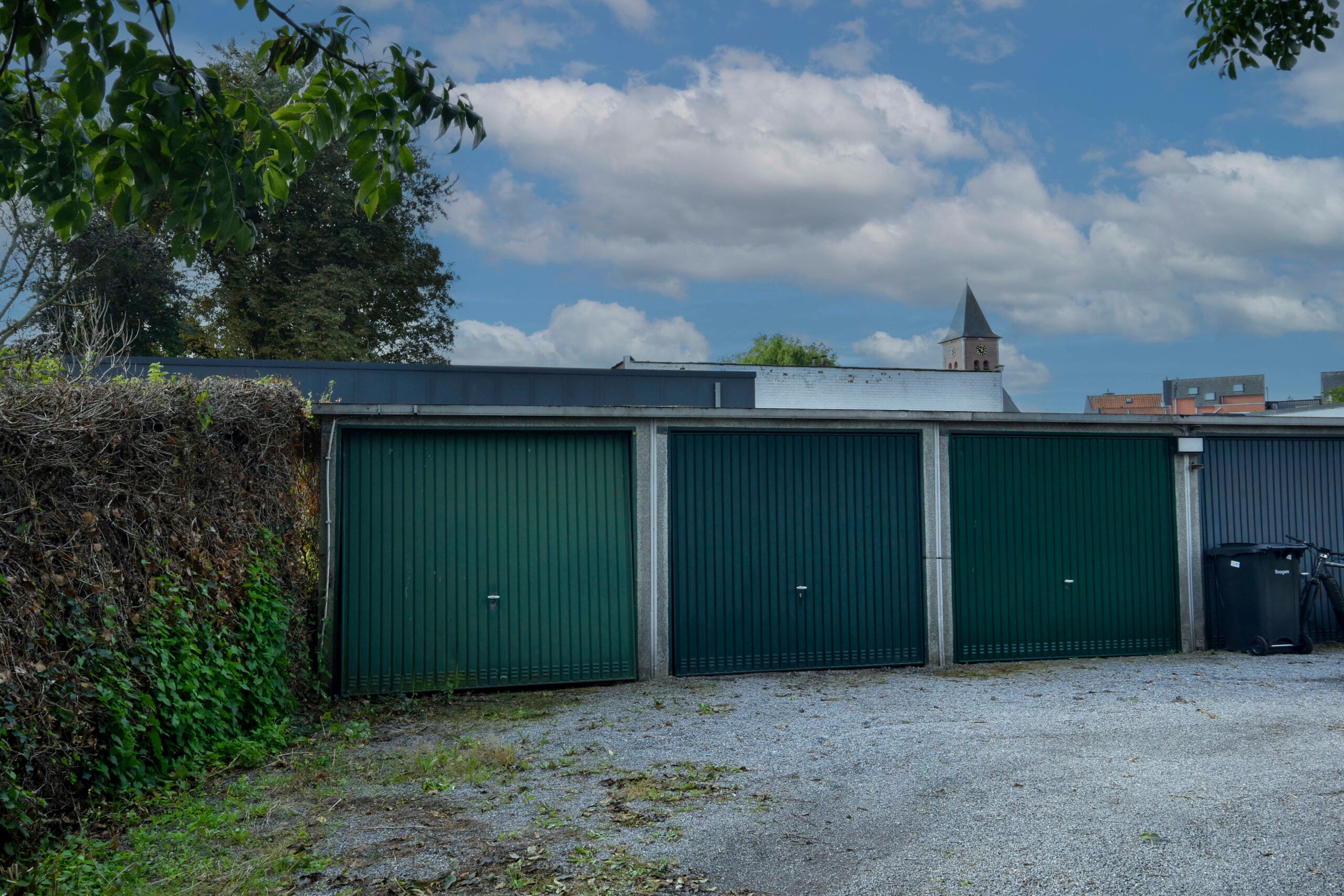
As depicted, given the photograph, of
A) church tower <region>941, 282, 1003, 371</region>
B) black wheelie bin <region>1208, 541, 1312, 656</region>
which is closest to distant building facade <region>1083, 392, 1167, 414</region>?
church tower <region>941, 282, 1003, 371</region>

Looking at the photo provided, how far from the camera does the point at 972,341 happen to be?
6072 cm

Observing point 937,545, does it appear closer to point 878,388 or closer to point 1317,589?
point 1317,589

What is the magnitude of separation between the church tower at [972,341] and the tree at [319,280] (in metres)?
41.7

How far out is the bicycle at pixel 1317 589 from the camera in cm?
948

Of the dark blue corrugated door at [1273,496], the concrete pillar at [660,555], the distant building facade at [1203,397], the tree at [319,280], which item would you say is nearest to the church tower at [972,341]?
the distant building facade at [1203,397]

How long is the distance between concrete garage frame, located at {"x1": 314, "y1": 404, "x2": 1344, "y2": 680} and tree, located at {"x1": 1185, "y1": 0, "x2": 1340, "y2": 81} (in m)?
3.58

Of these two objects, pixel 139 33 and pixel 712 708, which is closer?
pixel 139 33

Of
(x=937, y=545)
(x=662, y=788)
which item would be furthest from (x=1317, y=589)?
(x=662, y=788)

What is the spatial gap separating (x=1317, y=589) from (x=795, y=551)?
218 inches

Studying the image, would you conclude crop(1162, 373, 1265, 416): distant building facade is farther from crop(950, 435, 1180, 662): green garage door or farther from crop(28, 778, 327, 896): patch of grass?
crop(28, 778, 327, 896): patch of grass

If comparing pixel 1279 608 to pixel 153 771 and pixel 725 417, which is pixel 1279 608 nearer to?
pixel 725 417

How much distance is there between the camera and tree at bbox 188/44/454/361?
82.3ft

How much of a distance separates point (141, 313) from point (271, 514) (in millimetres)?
21604

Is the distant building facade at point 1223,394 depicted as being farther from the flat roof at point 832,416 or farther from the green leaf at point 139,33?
the green leaf at point 139,33
